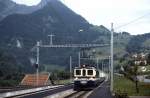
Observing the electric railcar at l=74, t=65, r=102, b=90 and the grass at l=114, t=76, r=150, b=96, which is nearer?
the grass at l=114, t=76, r=150, b=96

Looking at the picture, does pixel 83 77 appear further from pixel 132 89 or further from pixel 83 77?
pixel 132 89

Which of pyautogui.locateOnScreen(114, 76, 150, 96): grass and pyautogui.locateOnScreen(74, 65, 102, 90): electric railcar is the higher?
pyautogui.locateOnScreen(74, 65, 102, 90): electric railcar

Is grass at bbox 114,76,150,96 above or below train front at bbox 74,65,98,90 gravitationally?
below

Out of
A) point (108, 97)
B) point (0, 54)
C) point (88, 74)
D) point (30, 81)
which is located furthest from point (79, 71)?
point (0, 54)

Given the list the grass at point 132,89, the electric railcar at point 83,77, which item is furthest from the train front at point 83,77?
the grass at point 132,89

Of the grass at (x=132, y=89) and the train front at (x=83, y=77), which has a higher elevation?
the train front at (x=83, y=77)

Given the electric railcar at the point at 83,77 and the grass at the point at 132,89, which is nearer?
the grass at the point at 132,89

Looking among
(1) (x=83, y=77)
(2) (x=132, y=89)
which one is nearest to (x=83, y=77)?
(1) (x=83, y=77)

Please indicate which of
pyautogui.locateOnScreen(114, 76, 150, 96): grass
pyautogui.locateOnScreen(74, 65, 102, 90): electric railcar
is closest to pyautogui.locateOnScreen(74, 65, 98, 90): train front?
pyautogui.locateOnScreen(74, 65, 102, 90): electric railcar

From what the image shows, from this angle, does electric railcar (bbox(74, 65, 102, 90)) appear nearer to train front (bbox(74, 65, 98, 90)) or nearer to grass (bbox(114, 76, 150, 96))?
train front (bbox(74, 65, 98, 90))

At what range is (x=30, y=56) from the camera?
185 metres

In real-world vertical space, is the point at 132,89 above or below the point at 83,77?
below

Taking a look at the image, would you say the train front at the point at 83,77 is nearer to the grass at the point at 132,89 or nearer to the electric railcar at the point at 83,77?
the electric railcar at the point at 83,77

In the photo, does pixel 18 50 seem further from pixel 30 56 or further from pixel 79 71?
pixel 79 71
